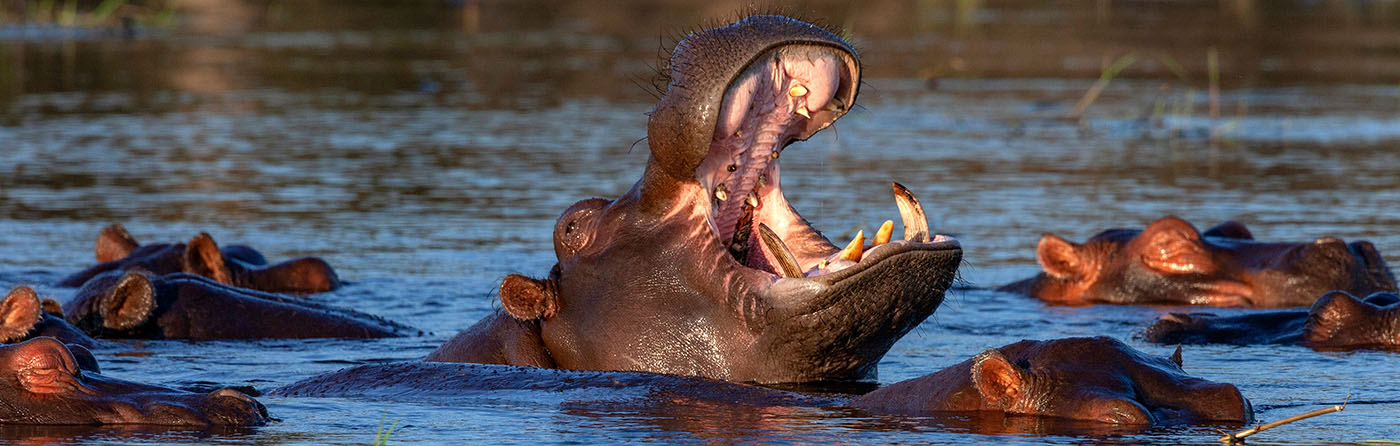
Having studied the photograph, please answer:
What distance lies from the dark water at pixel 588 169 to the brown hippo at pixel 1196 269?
0.62ft

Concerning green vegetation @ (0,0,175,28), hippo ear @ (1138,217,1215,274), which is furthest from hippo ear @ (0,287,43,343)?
green vegetation @ (0,0,175,28)

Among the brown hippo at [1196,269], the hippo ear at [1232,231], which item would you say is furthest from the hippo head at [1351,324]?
the hippo ear at [1232,231]

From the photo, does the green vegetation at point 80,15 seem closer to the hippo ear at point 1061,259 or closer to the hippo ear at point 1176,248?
the hippo ear at point 1061,259

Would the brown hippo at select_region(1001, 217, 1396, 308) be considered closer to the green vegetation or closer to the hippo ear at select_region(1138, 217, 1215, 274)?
the hippo ear at select_region(1138, 217, 1215, 274)

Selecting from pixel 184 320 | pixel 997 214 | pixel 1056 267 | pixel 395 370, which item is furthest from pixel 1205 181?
pixel 395 370

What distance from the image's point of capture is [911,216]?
509 cm

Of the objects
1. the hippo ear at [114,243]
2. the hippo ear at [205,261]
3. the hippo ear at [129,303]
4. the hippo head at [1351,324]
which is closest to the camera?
the hippo head at [1351,324]

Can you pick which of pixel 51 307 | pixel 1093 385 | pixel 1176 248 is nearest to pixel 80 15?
pixel 51 307

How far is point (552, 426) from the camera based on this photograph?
16.1 ft

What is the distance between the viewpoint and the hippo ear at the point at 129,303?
7117 mm

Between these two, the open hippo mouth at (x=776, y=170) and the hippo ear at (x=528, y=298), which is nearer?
the open hippo mouth at (x=776, y=170)

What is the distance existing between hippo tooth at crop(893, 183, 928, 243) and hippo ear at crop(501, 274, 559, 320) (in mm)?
986

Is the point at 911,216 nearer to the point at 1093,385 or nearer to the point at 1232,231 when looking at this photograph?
the point at 1093,385

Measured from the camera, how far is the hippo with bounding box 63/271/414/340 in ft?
23.4
